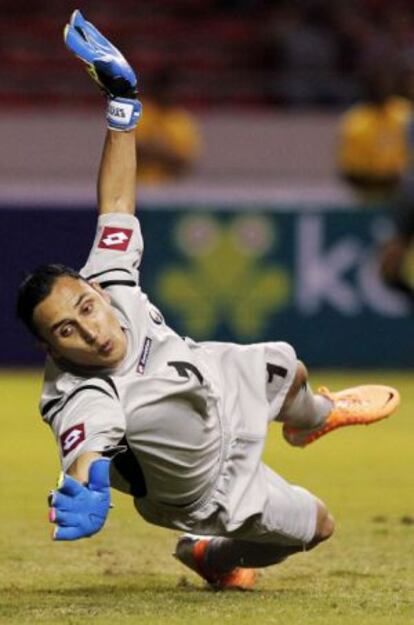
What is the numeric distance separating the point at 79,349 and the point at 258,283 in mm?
9168

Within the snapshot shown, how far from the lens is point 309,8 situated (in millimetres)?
18281

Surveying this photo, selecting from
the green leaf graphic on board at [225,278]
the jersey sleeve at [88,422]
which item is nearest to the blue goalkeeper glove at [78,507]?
the jersey sleeve at [88,422]

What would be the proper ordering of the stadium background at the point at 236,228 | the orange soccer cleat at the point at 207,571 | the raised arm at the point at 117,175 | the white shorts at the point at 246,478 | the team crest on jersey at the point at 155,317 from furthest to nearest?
the stadium background at the point at 236,228
the raised arm at the point at 117,175
the orange soccer cleat at the point at 207,571
the team crest on jersey at the point at 155,317
the white shorts at the point at 246,478

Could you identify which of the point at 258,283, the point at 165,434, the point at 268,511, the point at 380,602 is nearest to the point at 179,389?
the point at 165,434

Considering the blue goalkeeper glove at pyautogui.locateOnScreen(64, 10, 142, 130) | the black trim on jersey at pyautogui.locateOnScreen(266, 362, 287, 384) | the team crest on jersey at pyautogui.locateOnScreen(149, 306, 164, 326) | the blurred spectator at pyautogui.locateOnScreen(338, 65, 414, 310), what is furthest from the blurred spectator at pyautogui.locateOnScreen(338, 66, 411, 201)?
the team crest on jersey at pyautogui.locateOnScreen(149, 306, 164, 326)

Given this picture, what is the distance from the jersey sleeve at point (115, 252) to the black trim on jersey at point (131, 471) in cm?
70

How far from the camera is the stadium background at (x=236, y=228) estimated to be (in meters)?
7.35

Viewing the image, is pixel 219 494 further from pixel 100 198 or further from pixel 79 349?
pixel 100 198

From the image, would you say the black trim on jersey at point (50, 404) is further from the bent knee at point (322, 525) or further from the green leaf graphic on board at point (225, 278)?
the green leaf graphic on board at point (225, 278)

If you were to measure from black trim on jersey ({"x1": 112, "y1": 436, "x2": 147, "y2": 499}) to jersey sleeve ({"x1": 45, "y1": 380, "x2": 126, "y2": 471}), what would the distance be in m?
0.27

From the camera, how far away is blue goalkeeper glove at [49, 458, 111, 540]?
5.04 meters

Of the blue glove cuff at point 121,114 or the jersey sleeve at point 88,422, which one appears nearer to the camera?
the jersey sleeve at point 88,422

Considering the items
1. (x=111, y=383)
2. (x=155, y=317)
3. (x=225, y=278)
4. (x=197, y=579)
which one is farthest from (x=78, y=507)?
(x=225, y=278)

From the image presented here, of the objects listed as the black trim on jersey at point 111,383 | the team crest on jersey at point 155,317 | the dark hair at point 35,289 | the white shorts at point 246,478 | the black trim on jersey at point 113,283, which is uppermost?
the dark hair at point 35,289
